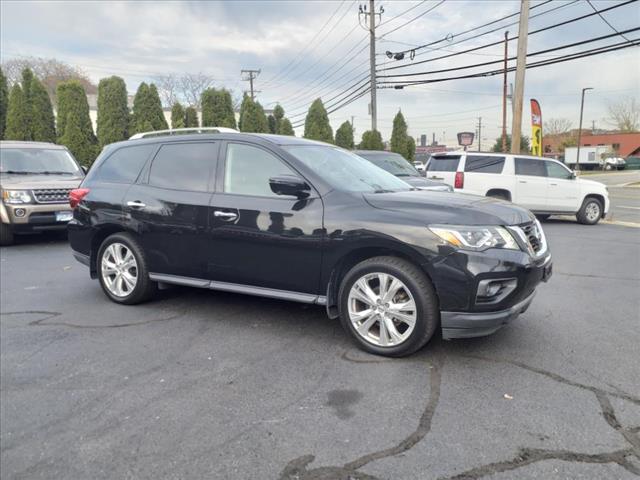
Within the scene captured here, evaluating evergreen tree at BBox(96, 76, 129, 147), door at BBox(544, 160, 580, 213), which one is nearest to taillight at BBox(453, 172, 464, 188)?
door at BBox(544, 160, 580, 213)

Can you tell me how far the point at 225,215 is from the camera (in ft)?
14.5

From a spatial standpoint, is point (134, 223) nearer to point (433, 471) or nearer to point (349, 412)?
point (349, 412)

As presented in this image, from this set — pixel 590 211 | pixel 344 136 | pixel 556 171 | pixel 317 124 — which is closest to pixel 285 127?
pixel 317 124

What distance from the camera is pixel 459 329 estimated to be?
11.5 ft

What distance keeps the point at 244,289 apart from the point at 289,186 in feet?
3.54

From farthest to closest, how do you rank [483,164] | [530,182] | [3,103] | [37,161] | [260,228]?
[3,103], [483,164], [530,182], [37,161], [260,228]

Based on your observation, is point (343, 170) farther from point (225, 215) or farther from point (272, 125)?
point (272, 125)

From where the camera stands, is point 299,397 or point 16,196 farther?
point 16,196

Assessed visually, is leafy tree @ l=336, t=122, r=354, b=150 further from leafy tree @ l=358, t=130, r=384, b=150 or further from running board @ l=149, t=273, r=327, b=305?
running board @ l=149, t=273, r=327, b=305

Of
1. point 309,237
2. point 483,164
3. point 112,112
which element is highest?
point 112,112

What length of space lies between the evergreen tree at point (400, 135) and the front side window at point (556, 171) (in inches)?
454

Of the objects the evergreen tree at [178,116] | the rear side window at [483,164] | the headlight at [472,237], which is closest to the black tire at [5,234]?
the headlight at [472,237]

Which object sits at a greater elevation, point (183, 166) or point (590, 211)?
point (183, 166)

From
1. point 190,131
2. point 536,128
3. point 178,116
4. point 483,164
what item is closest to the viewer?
point 190,131
